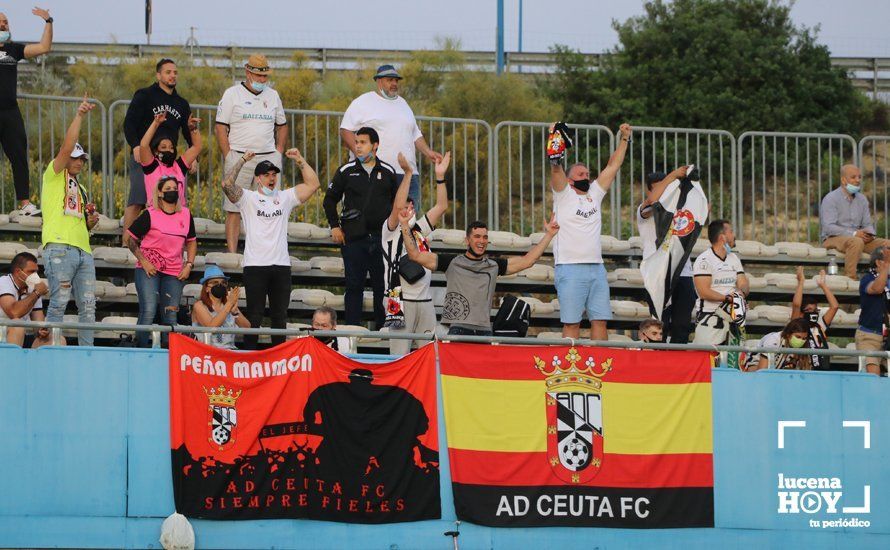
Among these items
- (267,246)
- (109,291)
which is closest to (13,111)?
(109,291)

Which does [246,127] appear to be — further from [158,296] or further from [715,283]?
[715,283]

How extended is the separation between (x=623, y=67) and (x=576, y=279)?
2387cm

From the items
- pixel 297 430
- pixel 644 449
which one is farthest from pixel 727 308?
pixel 297 430

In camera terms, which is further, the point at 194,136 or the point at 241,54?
the point at 241,54

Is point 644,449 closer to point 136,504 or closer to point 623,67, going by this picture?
point 136,504

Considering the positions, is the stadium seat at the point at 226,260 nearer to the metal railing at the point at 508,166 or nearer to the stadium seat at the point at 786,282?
the metal railing at the point at 508,166

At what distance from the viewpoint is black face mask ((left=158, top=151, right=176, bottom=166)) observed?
46.6 feet

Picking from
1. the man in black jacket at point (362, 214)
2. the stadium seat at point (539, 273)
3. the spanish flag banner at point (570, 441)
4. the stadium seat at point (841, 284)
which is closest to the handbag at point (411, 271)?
the man in black jacket at point (362, 214)

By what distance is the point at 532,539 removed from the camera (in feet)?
38.3

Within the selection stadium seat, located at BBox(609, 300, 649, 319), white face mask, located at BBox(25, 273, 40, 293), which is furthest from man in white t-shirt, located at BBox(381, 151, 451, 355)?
white face mask, located at BBox(25, 273, 40, 293)

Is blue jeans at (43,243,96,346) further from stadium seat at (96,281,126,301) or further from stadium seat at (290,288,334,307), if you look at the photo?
stadium seat at (290,288,334,307)

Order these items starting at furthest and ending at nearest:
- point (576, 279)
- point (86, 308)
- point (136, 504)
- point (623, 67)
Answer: point (623, 67), point (576, 279), point (86, 308), point (136, 504)

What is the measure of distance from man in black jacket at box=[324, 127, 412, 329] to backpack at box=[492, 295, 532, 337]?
1.27 metres

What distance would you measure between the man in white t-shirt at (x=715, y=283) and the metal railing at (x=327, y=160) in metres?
3.30
